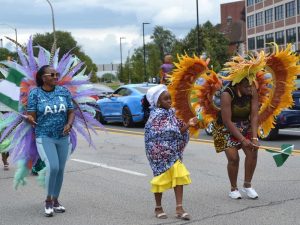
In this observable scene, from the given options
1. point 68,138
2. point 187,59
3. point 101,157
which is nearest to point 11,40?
point 68,138

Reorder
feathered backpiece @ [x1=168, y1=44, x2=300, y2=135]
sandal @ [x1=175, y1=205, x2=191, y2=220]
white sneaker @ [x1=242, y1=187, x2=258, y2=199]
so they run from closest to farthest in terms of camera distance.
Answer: sandal @ [x1=175, y1=205, x2=191, y2=220] → feathered backpiece @ [x1=168, y1=44, x2=300, y2=135] → white sneaker @ [x1=242, y1=187, x2=258, y2=199]

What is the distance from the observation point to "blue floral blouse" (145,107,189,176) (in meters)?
5.99

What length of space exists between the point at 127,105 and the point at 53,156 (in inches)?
491

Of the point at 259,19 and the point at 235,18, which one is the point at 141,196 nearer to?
the point at 259,19

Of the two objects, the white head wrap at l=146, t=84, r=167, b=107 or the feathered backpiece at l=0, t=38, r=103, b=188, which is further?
the feathered backpiece at l=0, t=38, r=103, b=188

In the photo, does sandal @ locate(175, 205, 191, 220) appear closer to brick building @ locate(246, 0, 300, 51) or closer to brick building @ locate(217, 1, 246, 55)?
brick building @ locate(246, 0, 300, 51)

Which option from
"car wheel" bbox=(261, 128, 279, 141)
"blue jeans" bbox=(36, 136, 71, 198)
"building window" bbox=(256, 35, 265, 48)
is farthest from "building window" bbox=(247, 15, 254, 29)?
"blue jeans" bbox=(36, 136, 71, 198)

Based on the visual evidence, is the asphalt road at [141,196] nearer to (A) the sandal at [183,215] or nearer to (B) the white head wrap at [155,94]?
(A) the sandal at [183,215]

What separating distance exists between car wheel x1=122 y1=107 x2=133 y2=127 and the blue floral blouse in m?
12.8

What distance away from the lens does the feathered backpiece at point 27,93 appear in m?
6.61

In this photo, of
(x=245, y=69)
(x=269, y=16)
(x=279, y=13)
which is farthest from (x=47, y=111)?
(x=269, y=16)

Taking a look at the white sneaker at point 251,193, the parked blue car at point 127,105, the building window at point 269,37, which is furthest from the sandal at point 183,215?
the building window at point 269,37

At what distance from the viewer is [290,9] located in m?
72.3

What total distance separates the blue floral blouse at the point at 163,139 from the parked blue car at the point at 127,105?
11.6m
